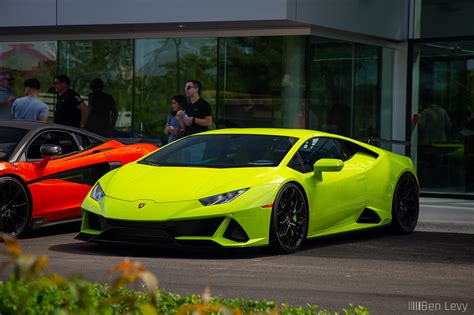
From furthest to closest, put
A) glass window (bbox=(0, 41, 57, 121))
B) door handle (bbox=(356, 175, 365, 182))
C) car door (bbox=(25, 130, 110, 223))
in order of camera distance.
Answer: glass window (bbox=(0, 41, 57, 121))
car door (bbox=(25, 130, 110, 223))
door handle (bbox=(356, 175, 365, 182))

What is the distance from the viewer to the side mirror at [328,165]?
32.9 ft

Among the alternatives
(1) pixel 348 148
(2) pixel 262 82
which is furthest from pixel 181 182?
(2) pixel 262 82

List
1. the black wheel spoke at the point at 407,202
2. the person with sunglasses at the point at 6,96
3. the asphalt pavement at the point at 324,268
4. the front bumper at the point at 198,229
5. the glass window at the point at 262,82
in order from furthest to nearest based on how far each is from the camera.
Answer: the person with sunglasses at the point at 6,96, the glass window at the point at 262,82, the black wheel spoke at the point at 407,202, the front bumper at the point at 198,229, the asphalt pavement at the point at 324,268

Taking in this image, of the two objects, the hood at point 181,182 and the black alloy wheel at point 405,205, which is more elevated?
the hood at point 181,182

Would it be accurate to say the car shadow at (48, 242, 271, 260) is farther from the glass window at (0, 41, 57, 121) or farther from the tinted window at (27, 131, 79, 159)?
the glass window at (0, 41, 57, 121)

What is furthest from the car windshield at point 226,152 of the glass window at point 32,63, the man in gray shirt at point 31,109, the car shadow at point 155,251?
the glass window at point 32,63

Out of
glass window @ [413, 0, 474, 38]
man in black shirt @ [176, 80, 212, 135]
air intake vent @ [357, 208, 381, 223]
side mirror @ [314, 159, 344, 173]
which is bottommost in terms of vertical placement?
air intake vent @ [357, 208, 381, 223]

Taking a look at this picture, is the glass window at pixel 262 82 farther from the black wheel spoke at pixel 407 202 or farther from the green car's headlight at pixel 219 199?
the green car's headlight at pixel 219 199

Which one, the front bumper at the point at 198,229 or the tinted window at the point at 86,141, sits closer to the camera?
the front bumper at the point at 198,229

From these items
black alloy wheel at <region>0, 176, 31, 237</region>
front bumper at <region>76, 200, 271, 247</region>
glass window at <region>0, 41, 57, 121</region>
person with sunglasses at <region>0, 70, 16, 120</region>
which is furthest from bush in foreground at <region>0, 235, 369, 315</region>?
glass window at <region>0, 41, 57, 121</region>

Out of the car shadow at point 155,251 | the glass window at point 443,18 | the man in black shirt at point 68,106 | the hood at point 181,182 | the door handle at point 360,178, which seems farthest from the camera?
the glass window at point 443,18

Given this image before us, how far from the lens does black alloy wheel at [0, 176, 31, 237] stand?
10.5 metres

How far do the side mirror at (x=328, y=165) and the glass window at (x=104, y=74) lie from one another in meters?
10.0

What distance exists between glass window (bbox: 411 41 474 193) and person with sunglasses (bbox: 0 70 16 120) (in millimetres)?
7292
